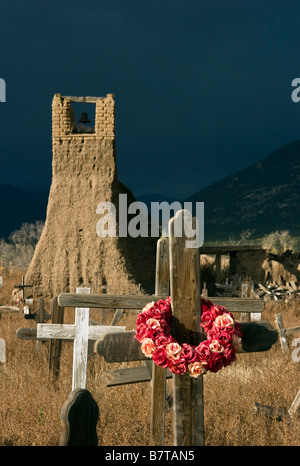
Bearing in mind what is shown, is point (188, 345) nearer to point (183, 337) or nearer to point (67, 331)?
point (183, 337)

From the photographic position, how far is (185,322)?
4.49 meters

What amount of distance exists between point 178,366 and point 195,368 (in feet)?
0.45

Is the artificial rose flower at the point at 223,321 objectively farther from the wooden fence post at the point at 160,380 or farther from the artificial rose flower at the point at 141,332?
the wooden fence post at the point at 160,380

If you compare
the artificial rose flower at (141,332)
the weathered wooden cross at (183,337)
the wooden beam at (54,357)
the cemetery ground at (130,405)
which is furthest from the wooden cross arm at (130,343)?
the wooden beam at (54,357)

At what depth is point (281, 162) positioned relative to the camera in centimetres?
14312

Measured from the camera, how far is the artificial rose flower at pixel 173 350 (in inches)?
169

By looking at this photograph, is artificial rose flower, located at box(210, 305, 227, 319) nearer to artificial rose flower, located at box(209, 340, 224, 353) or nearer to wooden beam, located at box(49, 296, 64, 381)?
artificial rose flower, located at box(209, 340, 224, 353)

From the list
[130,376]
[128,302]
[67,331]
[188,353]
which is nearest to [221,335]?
[188,353]

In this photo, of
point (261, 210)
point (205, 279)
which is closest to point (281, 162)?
point (261, 210)

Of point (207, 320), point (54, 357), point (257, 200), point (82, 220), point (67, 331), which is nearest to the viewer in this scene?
point (207, 320)

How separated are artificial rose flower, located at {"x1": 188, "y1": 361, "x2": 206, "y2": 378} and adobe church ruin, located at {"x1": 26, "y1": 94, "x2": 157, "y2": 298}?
1395cm
